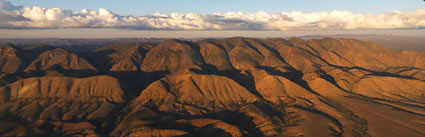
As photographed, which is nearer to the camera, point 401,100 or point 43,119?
point 43,119

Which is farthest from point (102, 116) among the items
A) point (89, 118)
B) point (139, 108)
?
point (139, 108)

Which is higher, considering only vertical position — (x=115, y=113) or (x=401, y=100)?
(x=401, y=100)

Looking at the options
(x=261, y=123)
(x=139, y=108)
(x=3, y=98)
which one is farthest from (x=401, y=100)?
(x=3, y=98)

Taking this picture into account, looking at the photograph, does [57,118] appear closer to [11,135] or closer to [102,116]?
[102,116]

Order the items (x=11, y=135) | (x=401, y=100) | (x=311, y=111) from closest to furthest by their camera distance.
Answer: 1. (x=11, y=135)
2. (x=311, y=111)
3. (x=401, y=100)

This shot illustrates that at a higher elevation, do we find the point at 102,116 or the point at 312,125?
the point at 312,125

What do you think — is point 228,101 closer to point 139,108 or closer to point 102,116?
point 139,108

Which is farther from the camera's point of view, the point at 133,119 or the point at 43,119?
the point at 43,119

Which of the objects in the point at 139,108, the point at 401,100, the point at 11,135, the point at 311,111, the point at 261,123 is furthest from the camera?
the point at 401,100
